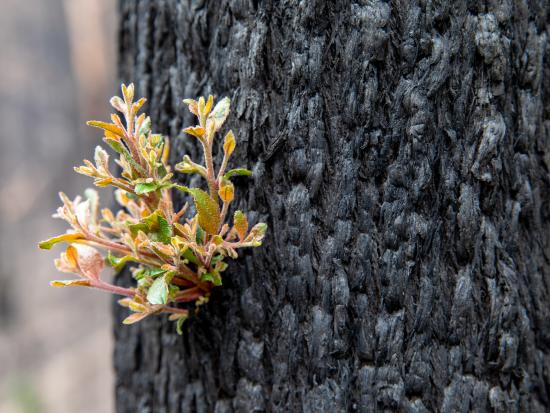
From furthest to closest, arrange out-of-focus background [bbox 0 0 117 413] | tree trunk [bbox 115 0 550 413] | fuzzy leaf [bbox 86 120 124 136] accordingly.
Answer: out-of-focus background [bbox 0 0 117 413] → tree trunk [bbox 115 0 550 413] → fuzzy leaf [bbox 86 120 124 136]

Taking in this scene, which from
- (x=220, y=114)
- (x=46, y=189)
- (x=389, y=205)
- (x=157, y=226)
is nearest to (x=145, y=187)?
(x=157, y=226)

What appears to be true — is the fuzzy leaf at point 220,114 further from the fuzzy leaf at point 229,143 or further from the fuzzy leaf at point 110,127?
the fuzzy leaf at point 110,127

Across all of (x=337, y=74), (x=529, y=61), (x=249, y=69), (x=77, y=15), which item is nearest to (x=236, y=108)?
(x=249, y=69)

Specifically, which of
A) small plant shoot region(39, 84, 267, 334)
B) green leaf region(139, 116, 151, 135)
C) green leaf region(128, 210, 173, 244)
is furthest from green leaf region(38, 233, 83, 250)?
green leaf region(139, 116, 151, 135)

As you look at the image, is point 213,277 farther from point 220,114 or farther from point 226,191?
point 220,114

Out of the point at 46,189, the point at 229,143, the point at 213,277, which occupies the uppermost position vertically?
the point at 229,143

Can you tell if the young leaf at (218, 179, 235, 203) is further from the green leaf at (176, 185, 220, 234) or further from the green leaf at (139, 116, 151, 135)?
the green leaf at (139, 116, 151, 135)
